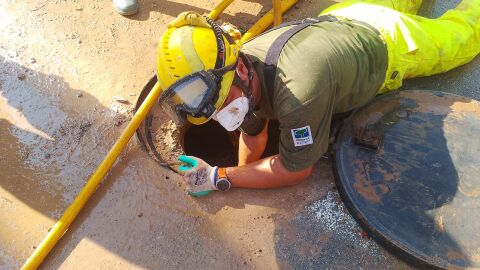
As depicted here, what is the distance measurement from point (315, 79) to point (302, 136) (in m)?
0.29

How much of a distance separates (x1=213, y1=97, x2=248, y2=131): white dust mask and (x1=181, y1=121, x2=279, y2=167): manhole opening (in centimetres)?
132

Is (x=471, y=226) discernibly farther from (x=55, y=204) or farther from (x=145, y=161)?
(x=55, y=204)

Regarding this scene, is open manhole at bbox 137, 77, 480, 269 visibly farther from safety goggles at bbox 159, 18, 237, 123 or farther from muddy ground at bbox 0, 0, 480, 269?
safety goggles at bbox 159, 18, 237, 123

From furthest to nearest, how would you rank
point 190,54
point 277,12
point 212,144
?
point 212,144 → point 277,12 → point 190,54

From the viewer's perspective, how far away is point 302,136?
2070 millimetres

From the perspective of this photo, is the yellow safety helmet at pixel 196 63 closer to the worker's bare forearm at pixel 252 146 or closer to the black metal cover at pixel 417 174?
the worker's bare forearm at pixel 252 146

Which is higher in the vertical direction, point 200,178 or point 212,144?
point 200,178

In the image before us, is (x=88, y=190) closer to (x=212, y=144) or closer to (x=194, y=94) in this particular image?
(x=194, y=94)

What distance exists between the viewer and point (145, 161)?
2.56 meters

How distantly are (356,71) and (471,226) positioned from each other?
977mm

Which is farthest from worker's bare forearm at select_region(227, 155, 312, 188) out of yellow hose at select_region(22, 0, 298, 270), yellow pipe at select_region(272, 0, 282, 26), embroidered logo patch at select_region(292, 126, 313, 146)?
yellow pipe at select_region(272, 0, 282, 26)

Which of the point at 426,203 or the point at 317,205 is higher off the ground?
the point at 426,203

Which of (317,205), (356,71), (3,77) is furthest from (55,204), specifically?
(356,71)

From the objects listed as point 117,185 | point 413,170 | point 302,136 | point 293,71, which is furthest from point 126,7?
point 413,170
